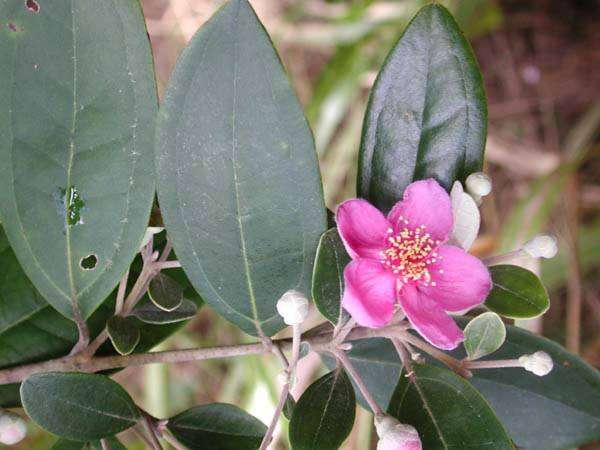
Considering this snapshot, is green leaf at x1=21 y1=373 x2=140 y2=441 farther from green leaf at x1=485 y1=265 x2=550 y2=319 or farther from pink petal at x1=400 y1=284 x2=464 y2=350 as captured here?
green leaf at x1=485 y1=265 x2=550 y2=319

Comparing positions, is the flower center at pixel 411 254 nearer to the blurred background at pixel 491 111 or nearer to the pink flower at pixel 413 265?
the pink flower at pixel 413 265

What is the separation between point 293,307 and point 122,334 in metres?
0.26

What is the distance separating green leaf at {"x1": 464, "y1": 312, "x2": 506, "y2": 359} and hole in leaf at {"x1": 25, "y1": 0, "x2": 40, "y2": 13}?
732mm

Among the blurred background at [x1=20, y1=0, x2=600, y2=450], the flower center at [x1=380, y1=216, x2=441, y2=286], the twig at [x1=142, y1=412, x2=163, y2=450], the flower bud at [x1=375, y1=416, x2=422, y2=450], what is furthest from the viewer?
the blurred background at [x1=20, y1=0, x2=600, y2=450]

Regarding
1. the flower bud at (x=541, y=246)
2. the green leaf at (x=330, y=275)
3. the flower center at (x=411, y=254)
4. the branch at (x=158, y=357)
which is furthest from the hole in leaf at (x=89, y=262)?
the flower bud at (x=541, y=246)

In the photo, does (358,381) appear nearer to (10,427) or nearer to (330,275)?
(330,275)

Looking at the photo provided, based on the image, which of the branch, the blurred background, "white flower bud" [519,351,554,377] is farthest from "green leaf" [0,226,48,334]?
the blurred background

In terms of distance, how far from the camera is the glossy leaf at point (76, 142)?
2.99ft

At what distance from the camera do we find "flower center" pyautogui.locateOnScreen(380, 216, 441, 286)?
3.62 feet

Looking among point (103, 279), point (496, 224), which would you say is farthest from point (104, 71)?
point (496, 224)

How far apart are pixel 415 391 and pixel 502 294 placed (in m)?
0.21

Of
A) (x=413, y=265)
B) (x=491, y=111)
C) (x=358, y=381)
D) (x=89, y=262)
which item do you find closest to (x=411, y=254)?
(x=413, y=265)

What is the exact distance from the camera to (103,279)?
Answer: 3.40 feet

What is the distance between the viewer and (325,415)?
38.6 inches
